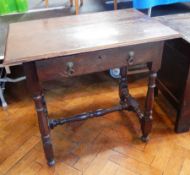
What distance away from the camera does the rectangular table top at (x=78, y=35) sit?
95 cm

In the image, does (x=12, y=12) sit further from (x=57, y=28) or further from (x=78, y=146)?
(x=78, y=146)

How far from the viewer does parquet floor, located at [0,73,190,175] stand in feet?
4.38

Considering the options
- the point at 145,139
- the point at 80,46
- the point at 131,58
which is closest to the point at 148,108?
the point at 145,139

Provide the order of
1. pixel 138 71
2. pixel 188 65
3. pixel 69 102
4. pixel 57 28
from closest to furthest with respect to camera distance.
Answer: pixel 57 28 → pixel 188 65 → pixel 69 102 → pixel 138 71

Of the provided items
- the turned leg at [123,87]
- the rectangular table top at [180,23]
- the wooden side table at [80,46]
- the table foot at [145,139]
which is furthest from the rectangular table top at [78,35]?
the table foot at [145,139]

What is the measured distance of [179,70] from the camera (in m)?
1.41

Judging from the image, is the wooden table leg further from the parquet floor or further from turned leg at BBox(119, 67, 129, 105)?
turned leg at BBox(119, 67, 129, 105)

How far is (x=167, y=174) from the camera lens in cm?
128

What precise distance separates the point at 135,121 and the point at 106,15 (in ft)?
2.47

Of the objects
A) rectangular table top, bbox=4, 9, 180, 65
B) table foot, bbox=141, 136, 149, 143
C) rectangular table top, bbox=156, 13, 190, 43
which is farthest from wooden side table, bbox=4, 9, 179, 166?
table foot, bbox=141, 136, 149, 143

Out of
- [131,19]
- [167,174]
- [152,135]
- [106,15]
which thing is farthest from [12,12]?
[167,174]

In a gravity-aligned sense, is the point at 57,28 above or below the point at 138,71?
above

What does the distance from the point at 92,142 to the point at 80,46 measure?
2.44 ft

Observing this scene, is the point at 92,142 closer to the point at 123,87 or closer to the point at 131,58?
the point at 123,87
